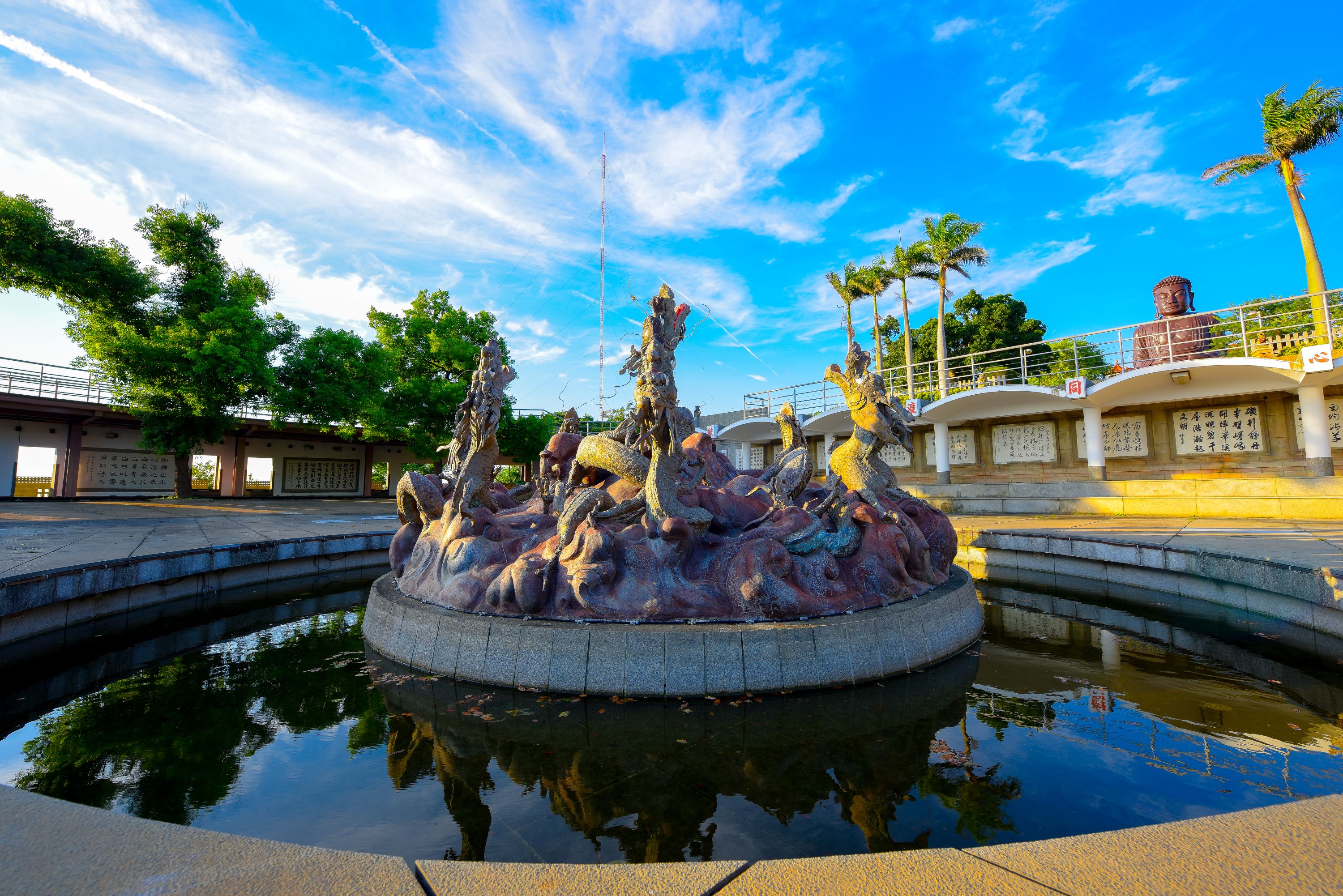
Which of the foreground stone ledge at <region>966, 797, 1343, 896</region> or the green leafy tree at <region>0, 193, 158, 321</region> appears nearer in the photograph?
the foreground stone ledge at <region>966, 797, 1343, 896</region>

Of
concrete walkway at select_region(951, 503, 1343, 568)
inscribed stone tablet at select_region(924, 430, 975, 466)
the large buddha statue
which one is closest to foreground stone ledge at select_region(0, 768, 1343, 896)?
concrete walkway at select_region(951, 503, 1343, 568)

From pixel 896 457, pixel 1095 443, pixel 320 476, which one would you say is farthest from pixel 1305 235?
pixel 320 476

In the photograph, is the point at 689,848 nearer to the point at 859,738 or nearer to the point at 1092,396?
the point at 859,738

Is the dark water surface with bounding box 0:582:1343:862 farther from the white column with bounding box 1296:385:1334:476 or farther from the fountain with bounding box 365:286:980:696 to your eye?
the white column with bounding box 1296:385:1334:476

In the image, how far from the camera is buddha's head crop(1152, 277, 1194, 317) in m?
20.8

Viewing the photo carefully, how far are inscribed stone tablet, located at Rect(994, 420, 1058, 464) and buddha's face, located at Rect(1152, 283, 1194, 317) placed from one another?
5.33 metres

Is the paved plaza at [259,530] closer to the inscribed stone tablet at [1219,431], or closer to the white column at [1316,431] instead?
the white column at [1316,431]

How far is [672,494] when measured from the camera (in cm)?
601

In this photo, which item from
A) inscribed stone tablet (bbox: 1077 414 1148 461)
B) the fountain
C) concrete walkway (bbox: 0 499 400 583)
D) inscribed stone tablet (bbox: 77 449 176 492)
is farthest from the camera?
inscribed stone tablet (bbox: 77 449 176 492)

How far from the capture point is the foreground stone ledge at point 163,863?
78.7 inches

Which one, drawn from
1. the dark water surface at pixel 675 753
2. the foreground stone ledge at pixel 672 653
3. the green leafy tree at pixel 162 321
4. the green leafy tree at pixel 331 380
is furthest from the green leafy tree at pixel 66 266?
the foreground stone ledge at pixel 672 653

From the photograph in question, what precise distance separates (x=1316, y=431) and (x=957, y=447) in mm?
10755

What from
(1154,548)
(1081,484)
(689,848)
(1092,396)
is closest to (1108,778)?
(689,848)

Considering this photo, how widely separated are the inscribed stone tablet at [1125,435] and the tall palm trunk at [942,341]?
5.04 m
